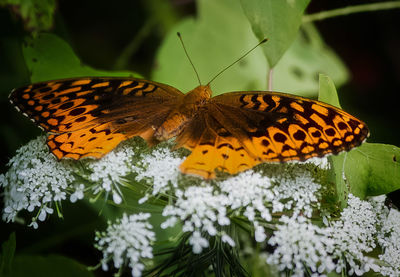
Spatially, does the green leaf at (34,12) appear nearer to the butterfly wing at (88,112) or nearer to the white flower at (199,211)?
the butterfly wing at (88,112)

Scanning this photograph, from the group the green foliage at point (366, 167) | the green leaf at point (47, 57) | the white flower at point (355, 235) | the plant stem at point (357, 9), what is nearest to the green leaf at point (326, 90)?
the green foliage at point (366, 167)

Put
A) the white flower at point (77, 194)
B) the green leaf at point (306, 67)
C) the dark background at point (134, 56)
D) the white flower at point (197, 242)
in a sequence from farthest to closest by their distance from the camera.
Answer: the green leaf at point (306, 67) → the dark background at point (134, 56) → the white flower at point (77, 194) → the white flower at point (197, 242)

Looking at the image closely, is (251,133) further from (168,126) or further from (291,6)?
(291,6)

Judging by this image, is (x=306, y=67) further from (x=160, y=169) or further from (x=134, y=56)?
(x=160, y=169)

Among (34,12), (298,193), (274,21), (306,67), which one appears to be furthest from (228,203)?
(306,67)

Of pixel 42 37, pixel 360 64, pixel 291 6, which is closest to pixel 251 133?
pixel 291 6

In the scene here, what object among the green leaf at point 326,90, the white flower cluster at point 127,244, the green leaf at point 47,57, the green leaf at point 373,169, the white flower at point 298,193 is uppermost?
the green leaf at point 47,57

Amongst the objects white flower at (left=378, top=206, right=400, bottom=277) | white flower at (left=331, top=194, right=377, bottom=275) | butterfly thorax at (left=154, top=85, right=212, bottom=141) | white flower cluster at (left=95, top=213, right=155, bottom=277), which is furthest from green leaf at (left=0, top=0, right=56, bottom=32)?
white flower at (left=378, top=206, right=400, bottom=277)
